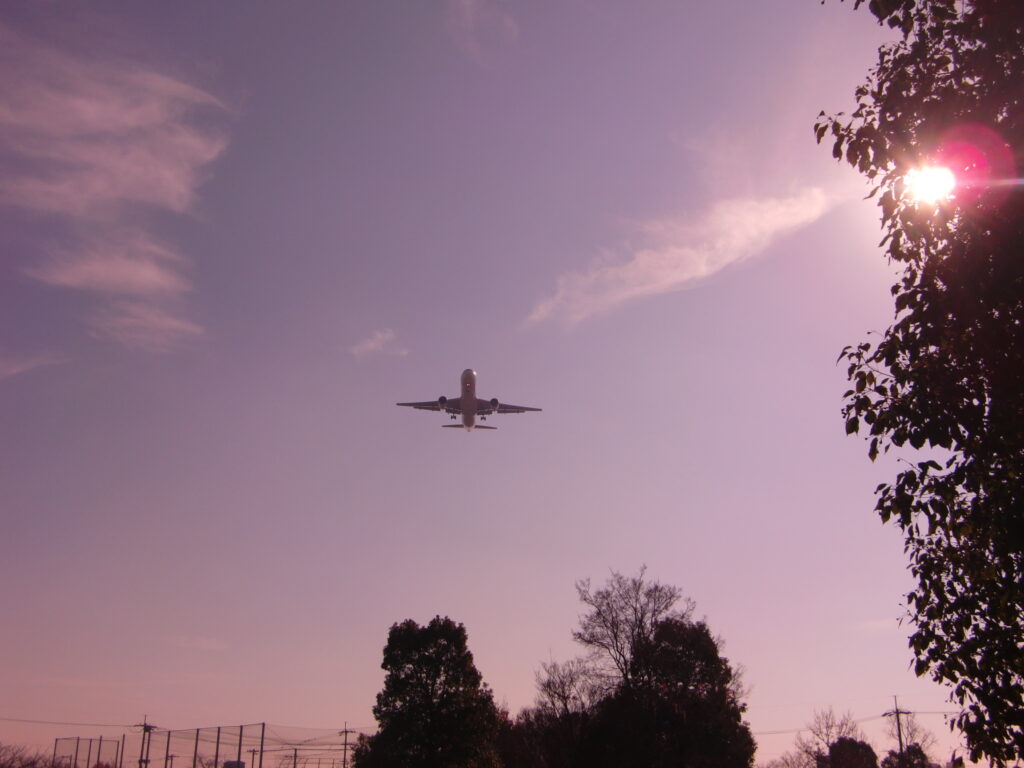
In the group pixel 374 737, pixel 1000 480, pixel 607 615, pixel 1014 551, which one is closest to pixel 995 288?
pixel 1000 480

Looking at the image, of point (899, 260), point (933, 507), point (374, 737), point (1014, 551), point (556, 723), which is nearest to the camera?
point (1014, 551)

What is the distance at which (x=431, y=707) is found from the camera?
5881 cm

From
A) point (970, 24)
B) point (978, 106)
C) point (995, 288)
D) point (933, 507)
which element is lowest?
point (933, 507)

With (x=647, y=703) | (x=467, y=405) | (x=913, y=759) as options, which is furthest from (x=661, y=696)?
(x=913, y=759)

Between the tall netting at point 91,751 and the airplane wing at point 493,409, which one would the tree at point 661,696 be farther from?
the tall netting at point 91,751

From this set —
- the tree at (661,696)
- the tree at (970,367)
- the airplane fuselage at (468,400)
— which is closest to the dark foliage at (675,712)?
the tree at (661,696)

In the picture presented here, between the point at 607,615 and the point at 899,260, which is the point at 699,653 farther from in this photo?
the point at 899,260

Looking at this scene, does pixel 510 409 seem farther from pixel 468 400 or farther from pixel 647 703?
pixel 647 703

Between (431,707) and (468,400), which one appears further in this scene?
(468,400)

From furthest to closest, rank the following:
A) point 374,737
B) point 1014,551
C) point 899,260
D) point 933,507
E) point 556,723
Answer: point 374,737, point 556,723, point 899,260, point 933,507, point 1014,551

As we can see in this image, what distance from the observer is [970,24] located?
446 inches

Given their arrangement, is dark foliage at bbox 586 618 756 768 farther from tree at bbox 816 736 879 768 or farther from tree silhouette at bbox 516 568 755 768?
tree at bbox 816 736 879 768

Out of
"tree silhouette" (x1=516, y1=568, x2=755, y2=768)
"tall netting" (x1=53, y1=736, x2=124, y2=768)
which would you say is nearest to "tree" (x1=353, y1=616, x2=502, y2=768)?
"tree silhouette" (x1=516, y1=568, x2=755, y2=768)

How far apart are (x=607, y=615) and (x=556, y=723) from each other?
23.8 ft
